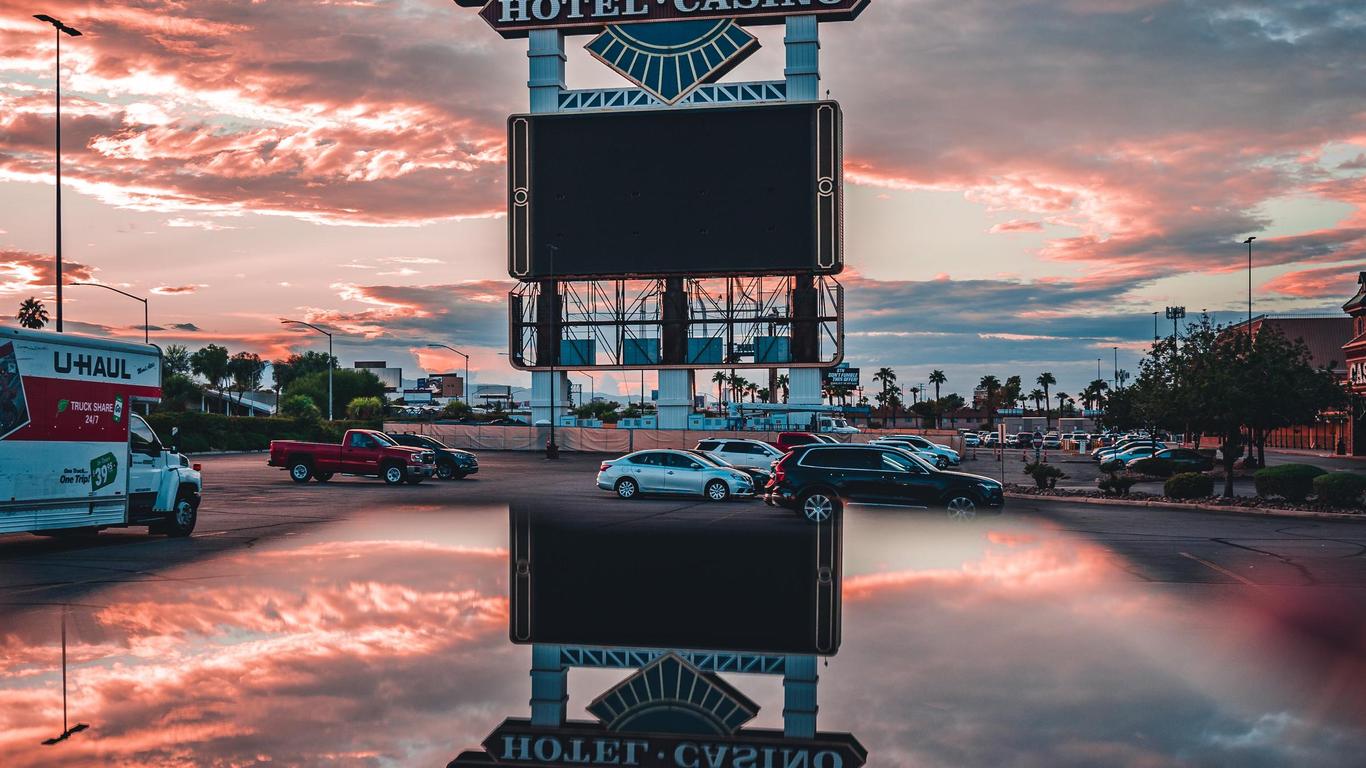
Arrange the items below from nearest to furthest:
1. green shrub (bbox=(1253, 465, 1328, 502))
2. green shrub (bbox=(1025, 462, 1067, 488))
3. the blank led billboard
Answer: green shrub (bbox=(1253, 465, 1328, 502)) < green shrub (bbox=(1025, 462, 1067, 488)) < the blank led billboard

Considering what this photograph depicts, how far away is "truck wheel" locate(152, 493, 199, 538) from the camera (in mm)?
21797

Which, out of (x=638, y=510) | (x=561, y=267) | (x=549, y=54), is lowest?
(x=638, y=510)

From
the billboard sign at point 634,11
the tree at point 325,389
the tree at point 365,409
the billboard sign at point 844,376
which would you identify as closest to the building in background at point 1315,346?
the billboard sign at point 634,11

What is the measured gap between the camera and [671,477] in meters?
32.3

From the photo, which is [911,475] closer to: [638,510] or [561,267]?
[638,510]

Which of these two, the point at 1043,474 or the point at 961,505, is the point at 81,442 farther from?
the point at 1043,474

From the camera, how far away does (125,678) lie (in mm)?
9734

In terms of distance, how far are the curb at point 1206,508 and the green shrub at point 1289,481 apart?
1.32 m

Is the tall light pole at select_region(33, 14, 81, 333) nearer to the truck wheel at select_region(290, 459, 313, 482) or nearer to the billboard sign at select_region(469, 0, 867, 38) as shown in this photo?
the truck wheel at select_region(290, 459, 313, 482)

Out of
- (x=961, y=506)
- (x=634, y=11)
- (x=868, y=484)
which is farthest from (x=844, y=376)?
(x=868, y=484)

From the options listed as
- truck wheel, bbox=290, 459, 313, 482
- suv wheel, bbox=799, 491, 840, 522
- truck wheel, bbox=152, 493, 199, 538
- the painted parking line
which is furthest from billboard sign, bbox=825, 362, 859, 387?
the painted parking line

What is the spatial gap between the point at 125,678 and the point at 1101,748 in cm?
787

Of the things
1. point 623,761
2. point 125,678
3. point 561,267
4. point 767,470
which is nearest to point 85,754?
point 125,678

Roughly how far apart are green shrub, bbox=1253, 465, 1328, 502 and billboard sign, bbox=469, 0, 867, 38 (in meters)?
46.8
